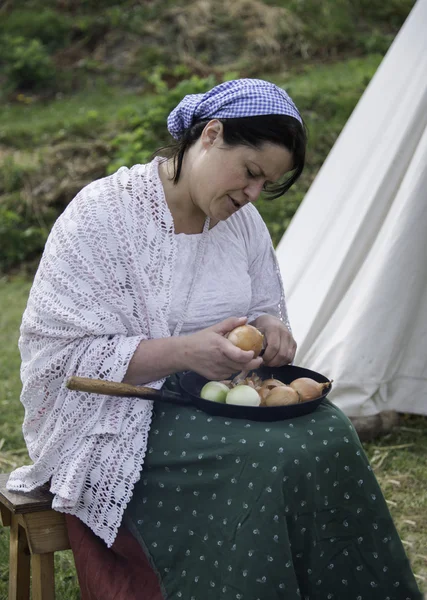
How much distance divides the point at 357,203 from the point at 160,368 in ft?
6.16

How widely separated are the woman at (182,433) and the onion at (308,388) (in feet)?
0.18

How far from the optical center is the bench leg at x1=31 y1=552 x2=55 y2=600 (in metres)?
1.89

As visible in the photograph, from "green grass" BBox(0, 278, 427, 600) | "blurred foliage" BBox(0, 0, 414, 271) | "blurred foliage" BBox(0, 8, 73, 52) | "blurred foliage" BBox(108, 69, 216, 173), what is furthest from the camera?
"blurred foliage" BBox(0, 8, 73, 52)

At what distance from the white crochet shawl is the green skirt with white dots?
71mm

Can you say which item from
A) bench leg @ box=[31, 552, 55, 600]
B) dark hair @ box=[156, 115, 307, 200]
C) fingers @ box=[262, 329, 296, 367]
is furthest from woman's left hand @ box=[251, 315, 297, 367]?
bench leg @ box=[31, 552, 55, 600]

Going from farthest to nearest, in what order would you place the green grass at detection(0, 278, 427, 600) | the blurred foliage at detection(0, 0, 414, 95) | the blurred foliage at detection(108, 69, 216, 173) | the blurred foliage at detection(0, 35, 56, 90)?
the blurred foliage at detection(0, 35, 56, 90) → the blurred foliage at detection(0, 0, 414, 95) → the blurred foliage at detection(108, 69, 216, 173) → the green grass at detection(0, 278, 427, 600)

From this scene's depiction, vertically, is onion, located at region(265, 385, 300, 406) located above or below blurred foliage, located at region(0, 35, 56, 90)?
above

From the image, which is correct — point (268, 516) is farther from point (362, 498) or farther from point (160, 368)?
point (160, 368)

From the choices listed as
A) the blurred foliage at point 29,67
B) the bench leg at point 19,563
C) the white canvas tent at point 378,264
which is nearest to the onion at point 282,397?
the bench leg at point 19,563

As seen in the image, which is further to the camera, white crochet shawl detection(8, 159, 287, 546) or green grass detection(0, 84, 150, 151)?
green grass detection(0, 84, 150, 151)

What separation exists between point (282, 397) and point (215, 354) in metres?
0.19

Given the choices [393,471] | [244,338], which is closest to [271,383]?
[244,338]

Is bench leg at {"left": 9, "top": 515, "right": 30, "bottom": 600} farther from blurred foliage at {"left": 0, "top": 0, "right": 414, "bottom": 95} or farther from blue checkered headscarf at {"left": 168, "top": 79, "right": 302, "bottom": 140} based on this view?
blurred foliage at {"left": 0, "top": 0, "right": 414, "bottom": 95}

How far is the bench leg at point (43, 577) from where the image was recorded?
189 centimetres
